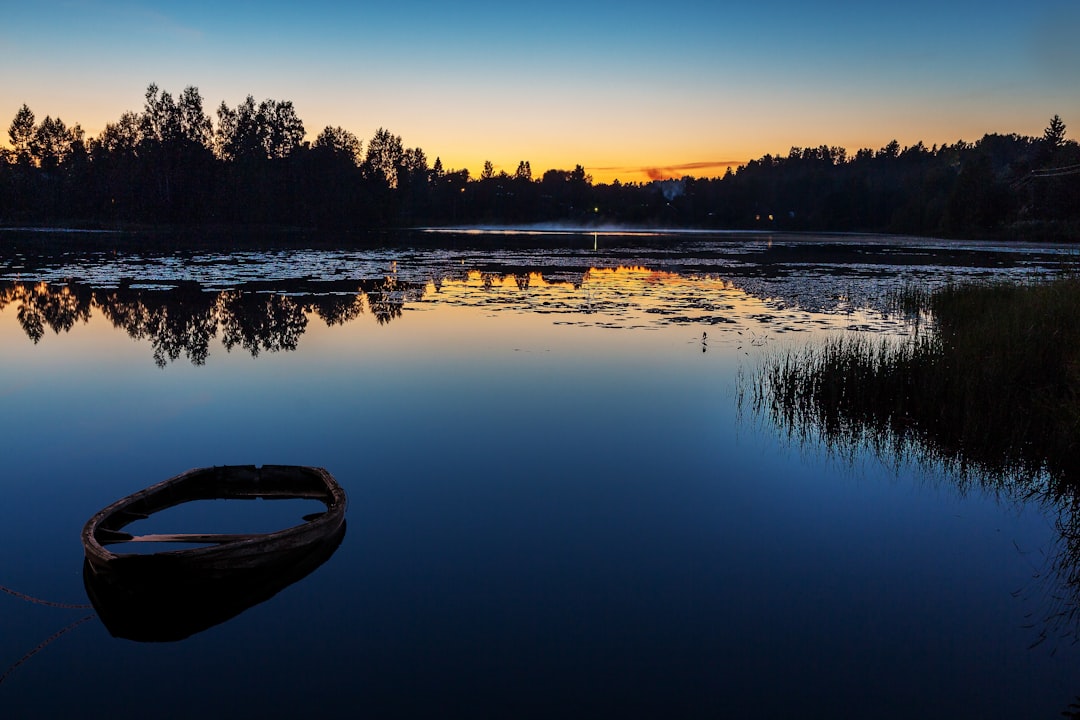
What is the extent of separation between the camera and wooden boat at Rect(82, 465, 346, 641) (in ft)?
18.3

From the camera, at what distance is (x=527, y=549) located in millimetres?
6902

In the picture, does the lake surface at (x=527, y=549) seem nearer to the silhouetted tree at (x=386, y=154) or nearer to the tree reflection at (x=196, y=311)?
the tree reflection at (x=196, y=311)

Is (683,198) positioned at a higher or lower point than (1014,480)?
higher

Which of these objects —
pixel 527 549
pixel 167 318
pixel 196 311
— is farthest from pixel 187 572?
pixel 196 311

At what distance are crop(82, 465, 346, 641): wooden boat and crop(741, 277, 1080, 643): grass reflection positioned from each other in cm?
708

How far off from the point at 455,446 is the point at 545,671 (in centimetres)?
503

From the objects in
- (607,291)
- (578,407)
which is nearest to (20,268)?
(607,291)

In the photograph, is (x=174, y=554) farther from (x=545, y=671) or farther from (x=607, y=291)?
(x=607, y=291)

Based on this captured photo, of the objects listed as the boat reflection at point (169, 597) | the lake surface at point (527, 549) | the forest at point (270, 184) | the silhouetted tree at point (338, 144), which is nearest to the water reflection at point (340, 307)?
the lake surface at point (527, 549)

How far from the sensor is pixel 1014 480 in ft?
28.5

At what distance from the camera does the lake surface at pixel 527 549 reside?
Answer: 4969mm

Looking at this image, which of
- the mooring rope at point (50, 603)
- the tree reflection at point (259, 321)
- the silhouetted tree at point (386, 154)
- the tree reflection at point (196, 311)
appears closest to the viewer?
the mooring rope at point (50, 603)

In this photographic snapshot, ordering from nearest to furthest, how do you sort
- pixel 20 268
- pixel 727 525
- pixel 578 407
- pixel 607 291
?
pixel 727 525, pixel 578 407, pixel 607 291, pixel 20 268

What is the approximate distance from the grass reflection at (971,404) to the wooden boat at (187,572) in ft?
23.2
